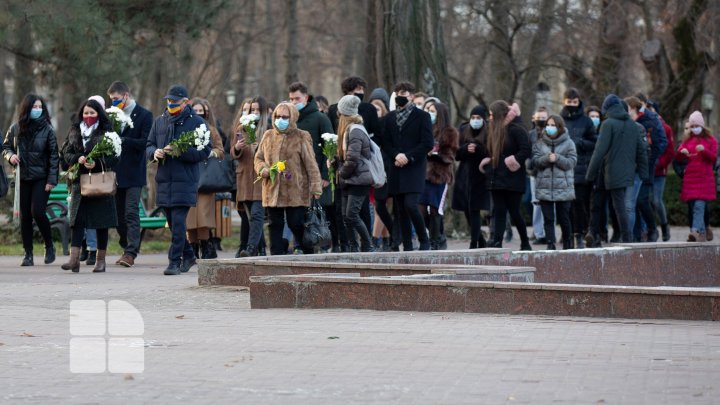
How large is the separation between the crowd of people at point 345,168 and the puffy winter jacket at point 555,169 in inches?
0.7

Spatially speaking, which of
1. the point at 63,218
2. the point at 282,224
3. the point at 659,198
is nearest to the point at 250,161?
the point at 282,224

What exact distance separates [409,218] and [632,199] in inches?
142

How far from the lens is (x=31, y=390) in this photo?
24.4ft

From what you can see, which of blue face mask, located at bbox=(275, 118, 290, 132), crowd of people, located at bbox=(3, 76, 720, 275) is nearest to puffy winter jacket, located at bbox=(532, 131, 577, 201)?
crowd of people, located at bbox=(3, 76, 720, 275)

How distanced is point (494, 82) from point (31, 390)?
28.6m

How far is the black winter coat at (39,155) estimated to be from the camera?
16.4 meters

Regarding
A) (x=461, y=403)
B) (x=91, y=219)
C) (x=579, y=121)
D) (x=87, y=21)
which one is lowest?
(x=461, y=403)

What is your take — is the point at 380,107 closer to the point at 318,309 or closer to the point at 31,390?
the point at 318,309

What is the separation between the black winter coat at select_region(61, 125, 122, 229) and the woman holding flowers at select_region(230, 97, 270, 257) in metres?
1.63

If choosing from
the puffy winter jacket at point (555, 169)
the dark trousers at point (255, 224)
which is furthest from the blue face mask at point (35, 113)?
the puffy winter jacket at point (555, 169)

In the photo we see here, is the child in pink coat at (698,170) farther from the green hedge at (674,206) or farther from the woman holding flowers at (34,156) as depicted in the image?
the woman holding flowers at (34,156)

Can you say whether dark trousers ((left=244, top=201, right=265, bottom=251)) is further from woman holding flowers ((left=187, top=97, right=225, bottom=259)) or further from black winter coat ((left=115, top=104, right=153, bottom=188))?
black winter coat ((left=115, top=104, right=153, bottom=188))

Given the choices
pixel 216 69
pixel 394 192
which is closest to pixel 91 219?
pixel 394 192

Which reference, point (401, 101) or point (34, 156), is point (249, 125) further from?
point (34, 156)
